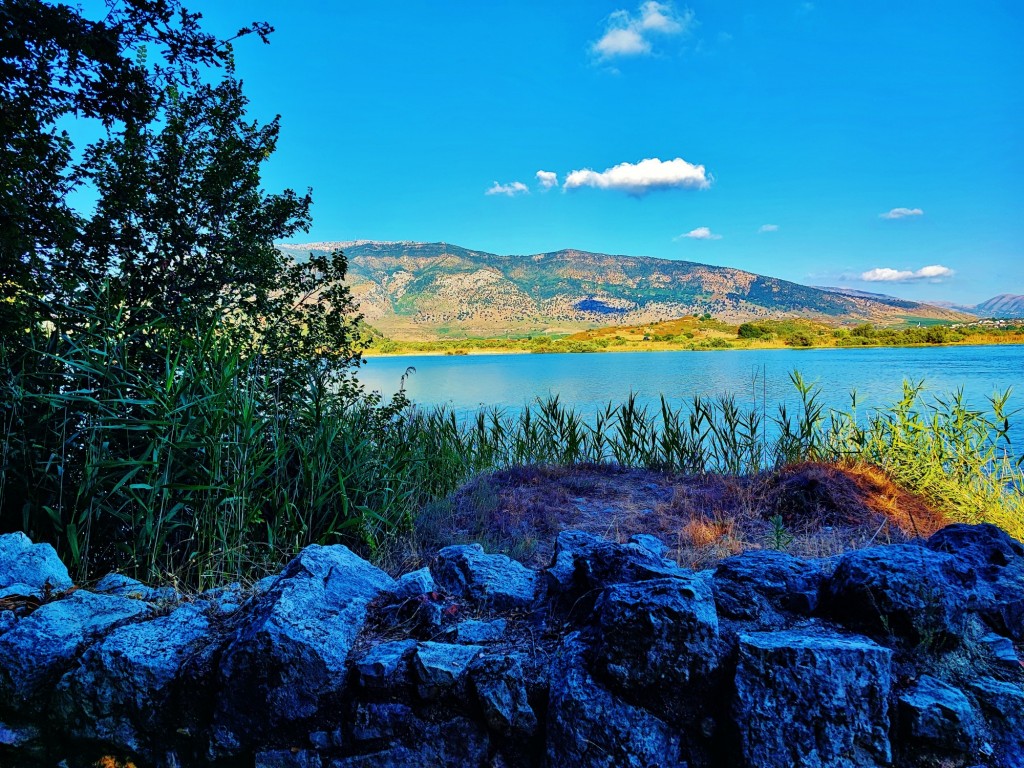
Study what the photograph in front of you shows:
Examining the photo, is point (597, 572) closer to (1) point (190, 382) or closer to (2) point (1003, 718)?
(2) point (1003, 718)

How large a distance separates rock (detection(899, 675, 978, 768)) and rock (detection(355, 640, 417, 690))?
4.66 ft

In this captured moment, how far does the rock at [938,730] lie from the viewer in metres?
1.41

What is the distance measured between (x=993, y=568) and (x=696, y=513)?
3.31m

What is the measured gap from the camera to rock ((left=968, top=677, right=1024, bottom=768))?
1.43m

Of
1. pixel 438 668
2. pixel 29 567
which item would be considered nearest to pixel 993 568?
pixel 438 668

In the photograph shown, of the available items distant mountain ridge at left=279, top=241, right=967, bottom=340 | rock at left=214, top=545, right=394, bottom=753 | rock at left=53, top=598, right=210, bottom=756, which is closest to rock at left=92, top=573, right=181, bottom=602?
rock at left=53, top=598, right=210, bottom=756

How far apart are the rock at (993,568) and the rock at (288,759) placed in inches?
91.5

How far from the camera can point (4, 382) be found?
3.31 metres

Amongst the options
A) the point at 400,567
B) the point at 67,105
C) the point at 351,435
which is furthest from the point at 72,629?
the point at 67,105

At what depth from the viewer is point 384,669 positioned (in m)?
1.71

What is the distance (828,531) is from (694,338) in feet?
213

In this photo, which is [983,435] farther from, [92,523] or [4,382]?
[4,382]

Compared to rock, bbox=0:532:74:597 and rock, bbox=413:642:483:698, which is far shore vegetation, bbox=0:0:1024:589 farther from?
rock, bbox=413:642:483:698

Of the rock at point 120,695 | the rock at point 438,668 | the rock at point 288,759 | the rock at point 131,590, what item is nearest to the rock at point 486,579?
the rock at point 438,668
